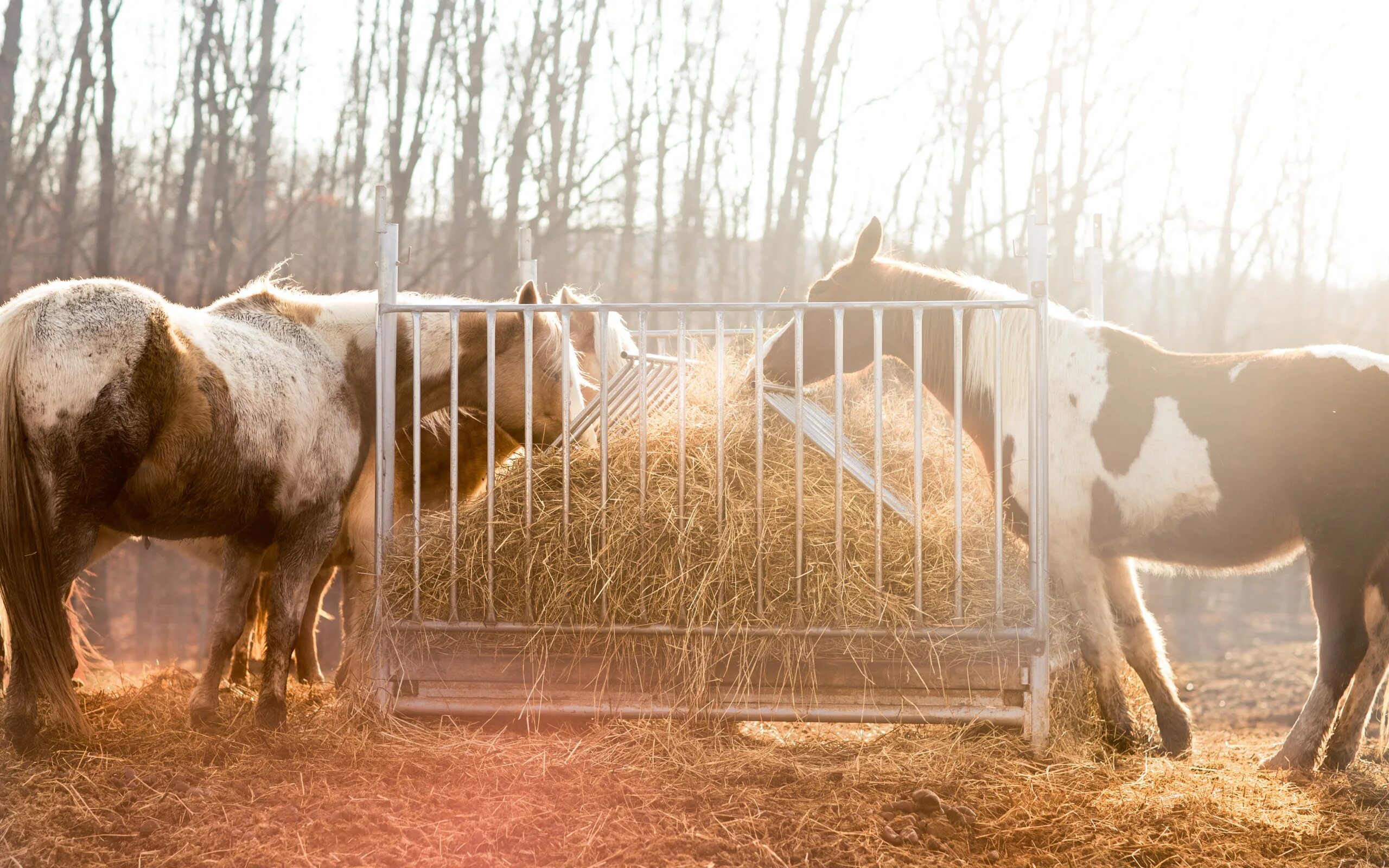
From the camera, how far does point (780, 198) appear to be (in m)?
13.1

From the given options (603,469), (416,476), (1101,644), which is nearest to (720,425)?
(603,469)

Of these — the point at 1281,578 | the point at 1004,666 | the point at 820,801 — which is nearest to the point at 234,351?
the point at 820,801

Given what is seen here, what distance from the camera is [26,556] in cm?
279

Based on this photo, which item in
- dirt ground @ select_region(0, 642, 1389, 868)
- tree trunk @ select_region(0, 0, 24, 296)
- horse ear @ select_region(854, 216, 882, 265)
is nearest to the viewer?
dirt ground @ select_region(0, 642, 1389, 868)

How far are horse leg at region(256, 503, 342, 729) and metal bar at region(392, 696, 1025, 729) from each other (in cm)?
87

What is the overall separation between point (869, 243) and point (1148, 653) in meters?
1.83

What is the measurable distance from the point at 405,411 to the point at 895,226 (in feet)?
36.6

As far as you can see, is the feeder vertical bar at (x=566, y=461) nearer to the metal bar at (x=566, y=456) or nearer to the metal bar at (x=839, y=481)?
the metal bar at (x=566, y=456)

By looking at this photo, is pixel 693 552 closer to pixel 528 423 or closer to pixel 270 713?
pixel 528 423

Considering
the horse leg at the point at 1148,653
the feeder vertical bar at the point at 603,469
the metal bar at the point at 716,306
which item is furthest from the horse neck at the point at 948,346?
the feeder vertical bar at the point at 603,469

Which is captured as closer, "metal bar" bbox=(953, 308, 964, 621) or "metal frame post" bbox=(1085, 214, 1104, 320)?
"metal bar" bbox=(953, 308, 964, 621)

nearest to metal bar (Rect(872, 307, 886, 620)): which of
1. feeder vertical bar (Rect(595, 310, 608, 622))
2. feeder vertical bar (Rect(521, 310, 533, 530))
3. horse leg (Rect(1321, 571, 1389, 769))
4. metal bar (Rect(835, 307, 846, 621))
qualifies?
metal bar (Rect(835, 307, 846, 621))

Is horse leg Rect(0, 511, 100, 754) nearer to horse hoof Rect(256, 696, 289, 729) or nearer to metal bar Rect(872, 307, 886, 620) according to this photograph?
horse hoof Rect(256, 696, 289, 729)

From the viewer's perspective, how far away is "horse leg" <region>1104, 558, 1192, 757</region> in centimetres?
351
